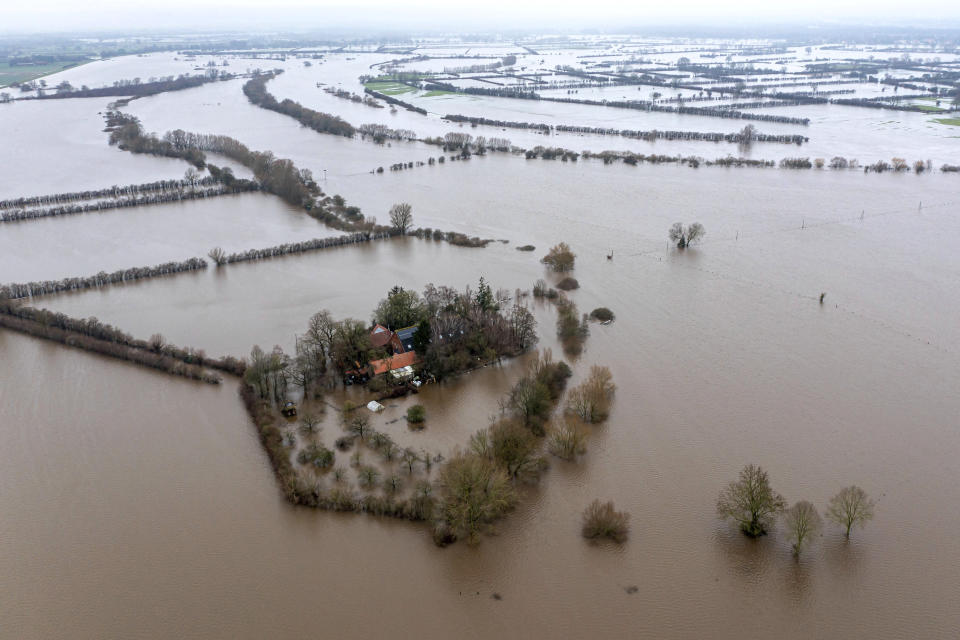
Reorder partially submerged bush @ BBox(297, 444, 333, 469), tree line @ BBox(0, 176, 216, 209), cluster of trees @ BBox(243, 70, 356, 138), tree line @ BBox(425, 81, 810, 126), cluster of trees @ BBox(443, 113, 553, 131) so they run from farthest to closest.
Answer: tree line @ BBox(425, 81, 810, 126)
cluster of trees @ BBox(443, 113, 553, 131)
cluster of trees @ BBox(243, 70, 356, 138)
tree line @ BBox(0, 176, 216, 209)
partially submerged bush @ BBox(297, 444, 333, 469)

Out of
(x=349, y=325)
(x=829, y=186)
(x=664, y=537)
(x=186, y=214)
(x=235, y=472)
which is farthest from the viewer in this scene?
(x=829, y=186)

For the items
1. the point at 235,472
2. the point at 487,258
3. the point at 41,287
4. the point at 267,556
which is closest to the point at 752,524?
the point at 267,556

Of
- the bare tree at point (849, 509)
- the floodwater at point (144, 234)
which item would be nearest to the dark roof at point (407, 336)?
the bare tree at point (849, 509)

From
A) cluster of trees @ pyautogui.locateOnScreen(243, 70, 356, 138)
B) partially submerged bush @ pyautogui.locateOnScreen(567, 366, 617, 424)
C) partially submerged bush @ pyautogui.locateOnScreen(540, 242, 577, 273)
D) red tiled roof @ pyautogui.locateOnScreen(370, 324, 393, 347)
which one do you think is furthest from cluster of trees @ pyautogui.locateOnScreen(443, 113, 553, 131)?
partially submerged bush @ pyautogui.locateOnScreen(567, 366, 617, 424)

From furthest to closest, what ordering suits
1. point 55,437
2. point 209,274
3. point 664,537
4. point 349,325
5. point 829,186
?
1. point 829,186
2. point 209,274
3. point 349,325
4. point 55,437
5. point 664,537

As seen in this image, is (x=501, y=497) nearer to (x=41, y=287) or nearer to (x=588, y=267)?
(x=588, y=267)

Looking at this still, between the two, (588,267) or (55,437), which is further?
(588,267)

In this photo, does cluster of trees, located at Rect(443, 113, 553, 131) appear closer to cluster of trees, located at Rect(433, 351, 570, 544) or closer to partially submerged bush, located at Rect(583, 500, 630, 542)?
cluster of trees, located at Rect(433, 351, 570, 544)

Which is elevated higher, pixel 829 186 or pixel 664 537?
A: pixel 829 186
